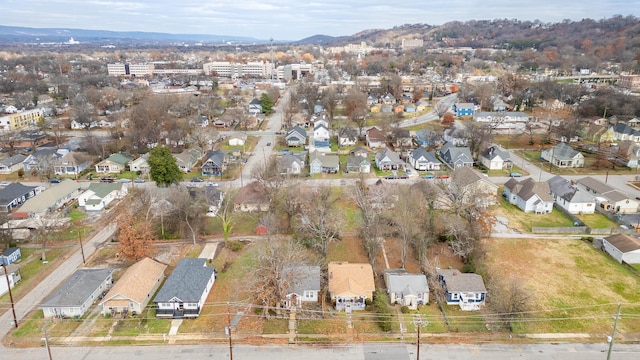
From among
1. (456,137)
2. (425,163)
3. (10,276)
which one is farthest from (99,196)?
(456,137)

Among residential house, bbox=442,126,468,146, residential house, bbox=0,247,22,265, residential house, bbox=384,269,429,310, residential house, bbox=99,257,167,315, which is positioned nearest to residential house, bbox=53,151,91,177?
residential house, bbox=0,247,22,265

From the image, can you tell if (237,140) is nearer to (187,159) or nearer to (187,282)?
(187,159)

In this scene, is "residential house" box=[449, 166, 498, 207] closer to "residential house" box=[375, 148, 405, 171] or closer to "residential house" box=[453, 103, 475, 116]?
"residential house" box=[375, 148, 405, 171]

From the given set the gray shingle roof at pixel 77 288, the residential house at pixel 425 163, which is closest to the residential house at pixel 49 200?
the gray shingle roof at pixel 77 288

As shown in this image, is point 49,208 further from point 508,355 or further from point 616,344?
point 616,344

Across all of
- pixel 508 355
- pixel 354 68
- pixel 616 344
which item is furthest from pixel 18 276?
pixel 354 68

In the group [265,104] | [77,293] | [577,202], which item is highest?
[265,104]
